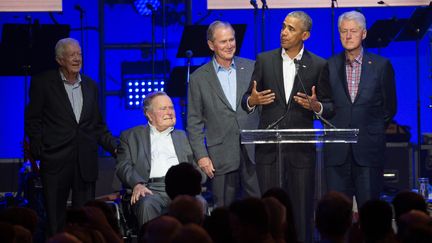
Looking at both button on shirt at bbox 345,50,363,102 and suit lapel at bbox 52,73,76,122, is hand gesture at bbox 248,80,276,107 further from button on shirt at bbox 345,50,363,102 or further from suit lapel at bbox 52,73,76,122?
suit lapel at bbox 52,73,76,122

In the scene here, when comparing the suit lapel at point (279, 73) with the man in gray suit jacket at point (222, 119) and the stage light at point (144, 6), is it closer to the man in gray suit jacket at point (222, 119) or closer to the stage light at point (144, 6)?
the man in gray suit jacket at point (222, 119)

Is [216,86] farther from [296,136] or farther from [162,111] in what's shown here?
[296,136]

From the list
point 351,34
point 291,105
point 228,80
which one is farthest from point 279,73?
point 351,34

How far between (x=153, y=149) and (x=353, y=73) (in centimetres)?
184

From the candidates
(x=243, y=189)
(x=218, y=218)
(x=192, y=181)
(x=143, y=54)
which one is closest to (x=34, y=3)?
(x=143, y=54)

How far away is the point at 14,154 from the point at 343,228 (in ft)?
28.8

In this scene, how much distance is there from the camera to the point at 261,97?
7074 millimetres

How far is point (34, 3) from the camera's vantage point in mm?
10820

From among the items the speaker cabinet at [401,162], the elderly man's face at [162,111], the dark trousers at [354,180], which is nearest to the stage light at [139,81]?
the speaker cabinet at [401,162]

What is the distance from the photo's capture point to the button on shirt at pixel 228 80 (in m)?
8.04

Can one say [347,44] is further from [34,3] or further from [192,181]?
[34,3]

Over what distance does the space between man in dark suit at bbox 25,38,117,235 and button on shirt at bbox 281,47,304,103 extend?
Result: 180 cm

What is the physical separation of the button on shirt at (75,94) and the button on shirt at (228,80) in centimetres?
123

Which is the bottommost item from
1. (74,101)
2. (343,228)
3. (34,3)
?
(343,228)
